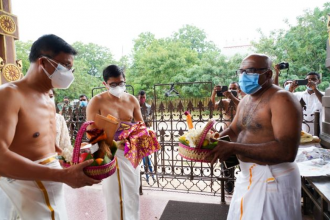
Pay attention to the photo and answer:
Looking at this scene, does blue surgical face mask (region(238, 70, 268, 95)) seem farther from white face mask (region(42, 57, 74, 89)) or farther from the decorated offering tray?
white face mask (region(42, 57, 74, 89))

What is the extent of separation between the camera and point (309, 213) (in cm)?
310

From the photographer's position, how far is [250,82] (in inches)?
75.6

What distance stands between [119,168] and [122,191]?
0.28 m

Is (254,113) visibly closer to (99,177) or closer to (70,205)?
(99,177)

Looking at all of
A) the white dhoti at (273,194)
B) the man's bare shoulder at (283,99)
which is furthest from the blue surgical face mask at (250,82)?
the white dhoti at (273,194)

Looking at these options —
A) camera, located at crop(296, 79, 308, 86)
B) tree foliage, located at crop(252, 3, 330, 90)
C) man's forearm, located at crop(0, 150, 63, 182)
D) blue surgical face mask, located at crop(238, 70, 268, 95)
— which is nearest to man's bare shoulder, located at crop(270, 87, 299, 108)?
blue surgical face mask, located at crop(238, 70, 268, 95)

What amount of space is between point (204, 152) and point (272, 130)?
582 millimetres

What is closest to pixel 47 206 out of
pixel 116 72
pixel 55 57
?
pixel 55 57

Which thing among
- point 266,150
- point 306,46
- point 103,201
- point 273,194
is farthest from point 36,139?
point 306,46

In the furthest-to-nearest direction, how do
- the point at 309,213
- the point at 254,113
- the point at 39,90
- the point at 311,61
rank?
1. the point at 311,61
2. the point at 309,213
3. the point at 254,113
4. the point at 39,90

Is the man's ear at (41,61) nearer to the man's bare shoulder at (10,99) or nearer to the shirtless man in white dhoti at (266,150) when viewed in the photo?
the man's bare shoulder at (10,99)

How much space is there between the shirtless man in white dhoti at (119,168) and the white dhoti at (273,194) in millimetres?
1426

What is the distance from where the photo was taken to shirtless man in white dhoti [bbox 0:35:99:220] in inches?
52.0

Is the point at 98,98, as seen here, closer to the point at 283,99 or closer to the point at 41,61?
the point at 41,61
